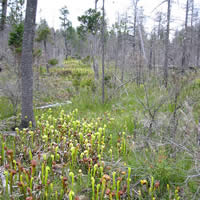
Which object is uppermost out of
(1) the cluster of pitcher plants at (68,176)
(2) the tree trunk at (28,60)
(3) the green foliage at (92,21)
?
(3) the green foliage at (92,21)

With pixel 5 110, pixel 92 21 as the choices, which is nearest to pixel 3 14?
pixel 92 21

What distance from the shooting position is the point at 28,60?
4195 mm

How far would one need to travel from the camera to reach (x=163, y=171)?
2566mm

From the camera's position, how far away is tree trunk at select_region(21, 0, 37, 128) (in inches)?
159

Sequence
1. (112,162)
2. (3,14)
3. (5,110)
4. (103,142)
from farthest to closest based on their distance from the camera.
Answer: (3,14)
(5,110)
(103,142)
(112,162)

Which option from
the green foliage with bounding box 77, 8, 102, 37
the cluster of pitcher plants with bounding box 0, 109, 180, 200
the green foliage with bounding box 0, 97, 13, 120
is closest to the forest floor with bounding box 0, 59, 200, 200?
the cluster of pitcher plants with bounding box 0, 109, 180, 200

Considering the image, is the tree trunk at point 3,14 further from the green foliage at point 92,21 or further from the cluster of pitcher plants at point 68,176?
the cluster of pitcher plants at point 68,176

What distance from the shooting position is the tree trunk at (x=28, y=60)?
4.04 meters

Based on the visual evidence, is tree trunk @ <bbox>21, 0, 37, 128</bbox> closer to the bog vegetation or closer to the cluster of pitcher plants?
the bog vegetation

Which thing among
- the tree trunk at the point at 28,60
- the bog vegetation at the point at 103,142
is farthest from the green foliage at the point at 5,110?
the tree trunk at the point at 28,60

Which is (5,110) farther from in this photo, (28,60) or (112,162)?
(112,162)

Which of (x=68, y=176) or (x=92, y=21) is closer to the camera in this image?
(x=68, y=176)

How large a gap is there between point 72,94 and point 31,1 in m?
5.31

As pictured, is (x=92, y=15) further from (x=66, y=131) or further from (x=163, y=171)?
(x=163, y=171)
